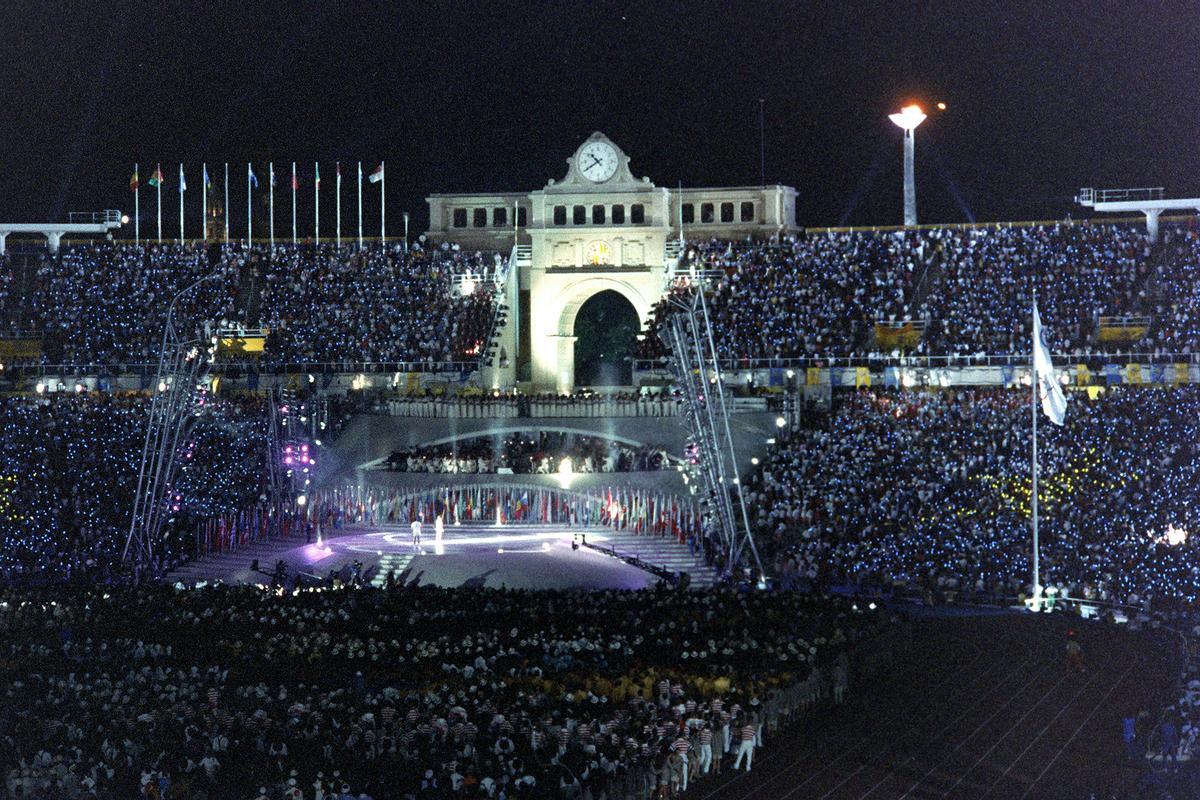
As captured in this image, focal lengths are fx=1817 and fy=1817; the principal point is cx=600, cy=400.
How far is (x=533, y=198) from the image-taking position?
241ft

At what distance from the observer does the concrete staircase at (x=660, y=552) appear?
167 ft

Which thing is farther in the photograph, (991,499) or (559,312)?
(559,312)

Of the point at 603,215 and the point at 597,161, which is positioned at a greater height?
the point at 597,161

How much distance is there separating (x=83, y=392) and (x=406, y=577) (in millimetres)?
22123

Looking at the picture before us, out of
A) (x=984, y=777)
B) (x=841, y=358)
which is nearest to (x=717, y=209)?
(x=841, y=358)

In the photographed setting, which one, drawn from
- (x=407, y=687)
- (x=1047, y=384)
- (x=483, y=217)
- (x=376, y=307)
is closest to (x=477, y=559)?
(x=1047, y=384)

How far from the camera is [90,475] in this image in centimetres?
5616

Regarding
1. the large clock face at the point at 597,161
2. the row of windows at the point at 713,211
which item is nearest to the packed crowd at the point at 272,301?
the large clock face at the point at 597,161

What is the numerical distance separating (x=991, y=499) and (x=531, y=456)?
1604 cm

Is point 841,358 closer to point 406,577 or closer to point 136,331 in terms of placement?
point 406,577

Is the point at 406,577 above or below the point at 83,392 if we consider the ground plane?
below

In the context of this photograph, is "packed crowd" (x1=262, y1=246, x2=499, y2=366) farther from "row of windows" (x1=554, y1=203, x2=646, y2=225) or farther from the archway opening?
the archway opening

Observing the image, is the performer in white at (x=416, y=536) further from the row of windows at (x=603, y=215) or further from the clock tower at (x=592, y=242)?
the row of windows at (x=603, y=215)

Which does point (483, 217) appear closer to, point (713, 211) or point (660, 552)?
point (713, 211)
